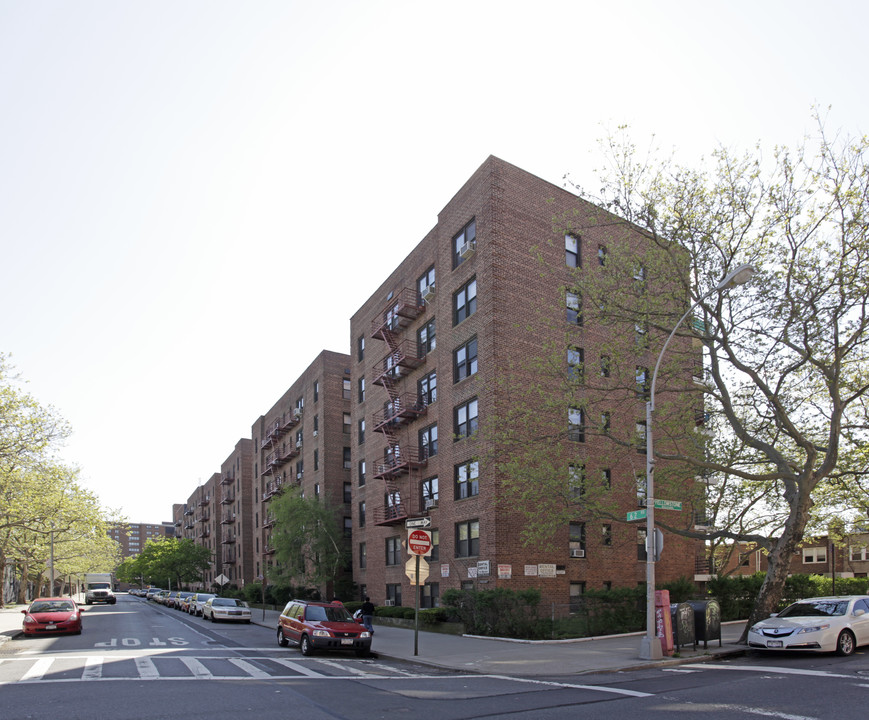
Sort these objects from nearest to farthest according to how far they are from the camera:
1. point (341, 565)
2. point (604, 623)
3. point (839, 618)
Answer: point (839, 618)
point (604, 623)
point (341, 565)

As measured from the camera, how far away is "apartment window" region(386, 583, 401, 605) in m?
34.6

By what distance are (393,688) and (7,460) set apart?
29.3 meters

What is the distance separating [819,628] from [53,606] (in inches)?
959

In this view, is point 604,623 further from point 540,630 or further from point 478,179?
point 478,179

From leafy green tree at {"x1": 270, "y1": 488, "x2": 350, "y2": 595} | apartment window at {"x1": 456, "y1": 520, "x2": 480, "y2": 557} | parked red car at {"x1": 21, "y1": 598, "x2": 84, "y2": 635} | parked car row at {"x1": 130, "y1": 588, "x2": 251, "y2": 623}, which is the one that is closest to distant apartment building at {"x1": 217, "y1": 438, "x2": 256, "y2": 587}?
parked car row at {"x1": 130, "y1": 588, "x2": 251, "y2": 623}

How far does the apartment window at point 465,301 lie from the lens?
2906 cm

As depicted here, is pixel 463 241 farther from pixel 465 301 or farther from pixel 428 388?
pixel 428 388

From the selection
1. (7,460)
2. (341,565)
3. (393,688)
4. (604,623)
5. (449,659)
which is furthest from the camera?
(341,565)

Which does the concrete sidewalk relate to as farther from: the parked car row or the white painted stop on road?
the parked car row

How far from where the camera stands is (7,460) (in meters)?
34.3

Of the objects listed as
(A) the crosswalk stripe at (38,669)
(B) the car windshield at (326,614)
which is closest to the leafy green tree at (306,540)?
(B) the car windshield at (326,614)

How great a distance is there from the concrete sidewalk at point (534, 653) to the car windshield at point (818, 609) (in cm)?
159

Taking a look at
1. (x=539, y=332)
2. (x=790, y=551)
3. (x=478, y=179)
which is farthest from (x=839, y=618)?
(x=478, y=179)

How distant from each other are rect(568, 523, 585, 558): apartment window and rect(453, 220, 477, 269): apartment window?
38.5ft
